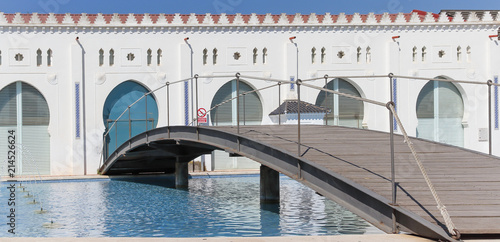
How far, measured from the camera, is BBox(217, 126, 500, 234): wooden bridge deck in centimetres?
746

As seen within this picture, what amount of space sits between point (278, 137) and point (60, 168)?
15.6m

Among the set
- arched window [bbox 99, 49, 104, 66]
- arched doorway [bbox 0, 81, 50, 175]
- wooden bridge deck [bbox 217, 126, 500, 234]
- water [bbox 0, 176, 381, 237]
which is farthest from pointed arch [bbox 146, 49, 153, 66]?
wooden bridge deck [bbox 217, 126, 500, 234]

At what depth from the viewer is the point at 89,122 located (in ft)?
84.0

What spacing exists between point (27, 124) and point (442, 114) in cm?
1711

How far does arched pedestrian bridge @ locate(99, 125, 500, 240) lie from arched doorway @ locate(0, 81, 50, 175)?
42.6 feet

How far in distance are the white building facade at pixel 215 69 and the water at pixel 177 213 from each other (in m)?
6.42

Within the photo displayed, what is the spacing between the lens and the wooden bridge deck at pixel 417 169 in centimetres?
746

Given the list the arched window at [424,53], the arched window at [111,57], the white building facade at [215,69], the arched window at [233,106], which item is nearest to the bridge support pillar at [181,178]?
the white building facade at [215,69]

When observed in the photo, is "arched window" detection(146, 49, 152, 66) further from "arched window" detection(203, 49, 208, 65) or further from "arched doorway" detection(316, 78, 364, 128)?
"arched doorway" detection(316, 78, 364, 128)

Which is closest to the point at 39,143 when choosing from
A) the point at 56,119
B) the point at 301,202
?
the point at 56,119

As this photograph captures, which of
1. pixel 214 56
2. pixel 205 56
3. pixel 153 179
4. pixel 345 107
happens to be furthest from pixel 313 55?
pixel 153 179

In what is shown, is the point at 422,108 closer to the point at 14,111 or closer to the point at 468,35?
the point at 468,35

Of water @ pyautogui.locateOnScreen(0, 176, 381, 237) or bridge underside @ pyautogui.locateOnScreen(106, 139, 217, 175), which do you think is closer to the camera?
water @ pyautogui.locateOnScreen(0, 176, 381, 237)

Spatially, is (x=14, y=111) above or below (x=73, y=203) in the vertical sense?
above
